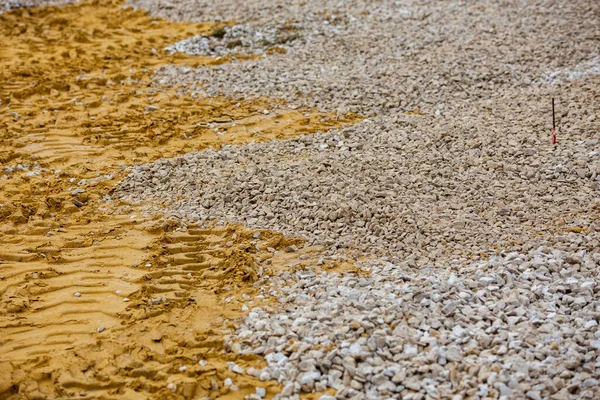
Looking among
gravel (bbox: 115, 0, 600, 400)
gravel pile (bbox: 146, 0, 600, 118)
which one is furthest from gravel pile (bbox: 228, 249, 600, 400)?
gravel pile (bbox: 146, 0, 600, 118)

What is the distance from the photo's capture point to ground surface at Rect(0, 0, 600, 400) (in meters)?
3.92

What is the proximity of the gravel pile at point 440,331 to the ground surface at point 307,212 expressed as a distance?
2 centimetres

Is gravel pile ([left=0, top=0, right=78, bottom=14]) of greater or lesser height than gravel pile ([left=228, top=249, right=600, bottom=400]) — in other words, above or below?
above

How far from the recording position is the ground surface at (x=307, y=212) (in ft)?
12.9

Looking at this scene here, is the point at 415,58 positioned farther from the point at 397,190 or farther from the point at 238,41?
the point at 397,190

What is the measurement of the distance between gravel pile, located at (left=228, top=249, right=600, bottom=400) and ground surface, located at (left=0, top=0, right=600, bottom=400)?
0.02 metres

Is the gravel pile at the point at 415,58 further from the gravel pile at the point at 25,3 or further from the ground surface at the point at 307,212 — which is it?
the gravel pile at the point at 25,3

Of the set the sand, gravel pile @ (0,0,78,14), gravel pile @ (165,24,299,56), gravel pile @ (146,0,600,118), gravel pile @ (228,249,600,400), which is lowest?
gravel pile @ (228,249,600,400)

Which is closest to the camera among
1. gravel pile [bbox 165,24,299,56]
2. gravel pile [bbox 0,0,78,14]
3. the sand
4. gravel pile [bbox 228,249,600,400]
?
gravel pile [bbox 228,249,600,400]

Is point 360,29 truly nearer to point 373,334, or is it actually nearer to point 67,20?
Result: point 67,20

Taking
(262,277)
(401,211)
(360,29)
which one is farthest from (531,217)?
(360,29)

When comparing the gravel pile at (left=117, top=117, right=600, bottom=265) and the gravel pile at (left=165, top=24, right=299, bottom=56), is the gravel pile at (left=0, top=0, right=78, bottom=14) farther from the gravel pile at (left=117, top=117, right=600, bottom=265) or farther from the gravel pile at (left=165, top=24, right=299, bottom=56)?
the gravel pile at (left=117, top=117, right=600, bottom=265)

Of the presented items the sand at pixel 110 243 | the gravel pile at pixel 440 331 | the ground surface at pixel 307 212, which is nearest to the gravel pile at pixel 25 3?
the ground surface at pixel 307 212

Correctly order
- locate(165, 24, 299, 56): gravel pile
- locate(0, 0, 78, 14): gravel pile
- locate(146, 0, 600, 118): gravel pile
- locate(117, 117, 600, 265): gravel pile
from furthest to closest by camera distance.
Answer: locate(0, 0, 78, 14): gravel pile
locate(165, 24, 299, 56): gravel pile
locate(146, 0, 600, 118): gravel pile
locate(117, 117, 600, 265): gravel pile
